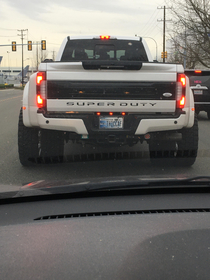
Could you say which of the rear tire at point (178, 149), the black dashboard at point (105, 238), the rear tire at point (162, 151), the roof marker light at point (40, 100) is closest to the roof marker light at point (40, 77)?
the roof marker light at point (40, 100)

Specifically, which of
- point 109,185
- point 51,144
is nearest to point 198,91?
point 51,144

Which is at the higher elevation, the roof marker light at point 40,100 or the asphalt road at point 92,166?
the roof marker light at point 40,100

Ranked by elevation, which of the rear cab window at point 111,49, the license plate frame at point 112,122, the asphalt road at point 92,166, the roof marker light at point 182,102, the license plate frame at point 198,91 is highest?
the rear cab window at point 111,49

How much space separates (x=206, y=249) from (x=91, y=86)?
346 centimetres

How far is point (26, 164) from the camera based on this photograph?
19.5 feet

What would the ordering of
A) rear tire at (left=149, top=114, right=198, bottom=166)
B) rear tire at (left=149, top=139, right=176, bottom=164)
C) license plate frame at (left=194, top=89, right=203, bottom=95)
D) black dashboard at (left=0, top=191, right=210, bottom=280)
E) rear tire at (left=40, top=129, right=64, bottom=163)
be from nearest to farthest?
black dashboard at (left=0, top=191, right=210, bottom=280) < rear tire at (left=40, top=129, right=64, bottom=163) < rear tire at (left=149, top=114, right=198, bottom=166) < rear tire at (left=149, top=139, right=176, bottom=164) < license plate frame at (left=194, top=89, right=203, bottom=95)

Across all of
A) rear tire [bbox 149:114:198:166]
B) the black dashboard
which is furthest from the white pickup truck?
the black dashboard

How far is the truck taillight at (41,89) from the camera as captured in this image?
5.04 metres

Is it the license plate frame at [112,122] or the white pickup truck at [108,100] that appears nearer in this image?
the white pickup truck at [108,100]

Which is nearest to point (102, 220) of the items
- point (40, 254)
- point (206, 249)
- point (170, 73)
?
point (40, 254)

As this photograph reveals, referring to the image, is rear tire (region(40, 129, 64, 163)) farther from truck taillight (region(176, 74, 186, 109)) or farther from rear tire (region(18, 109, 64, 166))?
truck taillight (region(176, 74, 186, 109))

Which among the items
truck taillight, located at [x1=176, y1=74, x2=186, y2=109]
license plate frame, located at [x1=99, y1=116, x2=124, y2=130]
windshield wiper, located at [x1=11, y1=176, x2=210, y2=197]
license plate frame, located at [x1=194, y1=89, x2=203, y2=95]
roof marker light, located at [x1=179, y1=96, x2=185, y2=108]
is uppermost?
license plate frame, located at [x1=194, y1=89, x2=203, y2=95]

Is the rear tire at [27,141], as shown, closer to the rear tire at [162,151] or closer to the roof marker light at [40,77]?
the roof marker light at [40,77]

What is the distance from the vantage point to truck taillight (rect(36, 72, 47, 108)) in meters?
5.04
